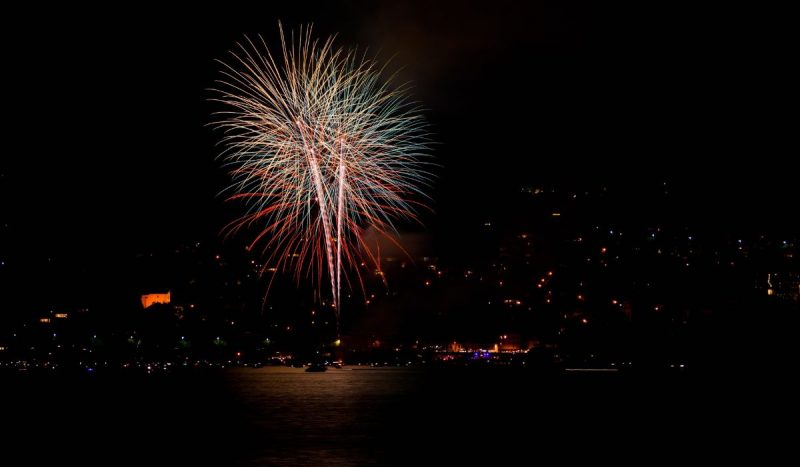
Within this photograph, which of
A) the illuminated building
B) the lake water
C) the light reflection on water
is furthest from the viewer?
the illuminated building

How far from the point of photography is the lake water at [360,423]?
3409cm

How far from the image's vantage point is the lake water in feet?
112

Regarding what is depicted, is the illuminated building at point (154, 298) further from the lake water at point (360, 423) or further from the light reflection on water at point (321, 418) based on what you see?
the lake water at point (360, 423)

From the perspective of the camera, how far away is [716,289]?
348ft

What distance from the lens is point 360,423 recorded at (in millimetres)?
45406

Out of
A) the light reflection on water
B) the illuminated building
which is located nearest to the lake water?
the light reflection on water

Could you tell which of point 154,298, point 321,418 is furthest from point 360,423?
point 154,298

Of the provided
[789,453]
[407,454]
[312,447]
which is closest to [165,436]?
[312,447]

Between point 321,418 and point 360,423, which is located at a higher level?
point 321,418

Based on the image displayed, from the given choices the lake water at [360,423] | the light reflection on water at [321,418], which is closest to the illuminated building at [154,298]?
the light reflection on water at [321,418]

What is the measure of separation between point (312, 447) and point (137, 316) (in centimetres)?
9711

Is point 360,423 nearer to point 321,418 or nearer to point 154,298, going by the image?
point 321,418

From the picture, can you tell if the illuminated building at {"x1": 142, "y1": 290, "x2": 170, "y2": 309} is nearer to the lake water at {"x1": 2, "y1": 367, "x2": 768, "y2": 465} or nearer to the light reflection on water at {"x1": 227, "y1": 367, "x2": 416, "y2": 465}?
the light reflection on water at {"x1": 227, "y1": 367, "x2": 416, "y2": 465}

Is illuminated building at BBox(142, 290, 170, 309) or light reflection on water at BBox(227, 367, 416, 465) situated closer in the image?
→ light reflection on water at BBox(227, 367, 416, 465)
